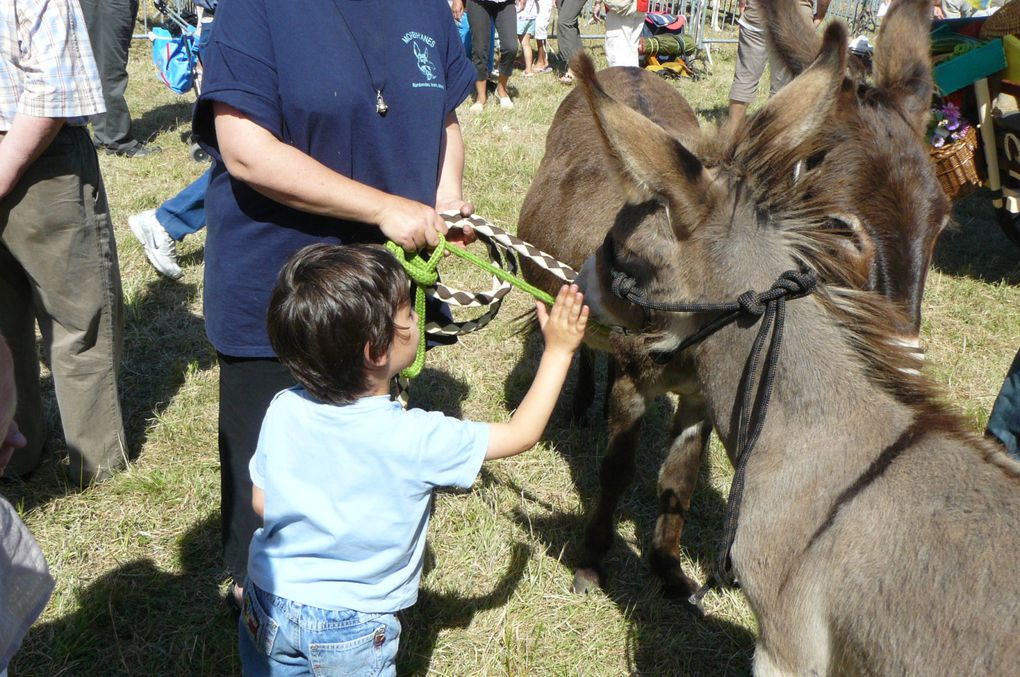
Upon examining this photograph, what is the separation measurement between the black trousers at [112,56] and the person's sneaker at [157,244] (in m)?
2.91

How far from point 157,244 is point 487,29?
569 centimetres

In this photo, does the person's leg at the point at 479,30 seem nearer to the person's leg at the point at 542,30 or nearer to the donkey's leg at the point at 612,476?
the person's leg at the point at 542,30

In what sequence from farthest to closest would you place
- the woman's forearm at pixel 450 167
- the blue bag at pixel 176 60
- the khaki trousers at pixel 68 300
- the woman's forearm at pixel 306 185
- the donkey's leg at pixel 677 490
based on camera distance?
the blue bag at pixel 176 60 < the donkey's leg at pixel 677 490 < the khaki trousers at pixel 68 300 < the woman's forearm at pixel 450 167 < the woman's forearm at pixel 306 185

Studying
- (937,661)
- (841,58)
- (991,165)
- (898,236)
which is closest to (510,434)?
(937,661)

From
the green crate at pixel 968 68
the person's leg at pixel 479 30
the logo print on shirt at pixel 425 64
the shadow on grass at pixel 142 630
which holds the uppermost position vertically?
the green crate at pixel 968 68

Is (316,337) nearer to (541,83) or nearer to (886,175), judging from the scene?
(886,175)

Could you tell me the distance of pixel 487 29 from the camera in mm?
9648

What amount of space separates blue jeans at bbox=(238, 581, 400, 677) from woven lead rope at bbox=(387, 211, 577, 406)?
603 millimetres

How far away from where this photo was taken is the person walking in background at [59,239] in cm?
288

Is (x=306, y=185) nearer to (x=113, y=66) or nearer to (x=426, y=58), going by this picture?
(x=426, y=58)

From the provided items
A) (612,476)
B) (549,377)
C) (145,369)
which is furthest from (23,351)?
(549,377)

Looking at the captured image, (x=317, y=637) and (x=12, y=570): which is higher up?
(x=12, y=570)

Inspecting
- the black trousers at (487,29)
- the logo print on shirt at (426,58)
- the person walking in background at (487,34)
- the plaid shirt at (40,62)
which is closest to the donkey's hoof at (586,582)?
the logo print on shirt at (426,58)

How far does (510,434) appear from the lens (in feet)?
6.32
